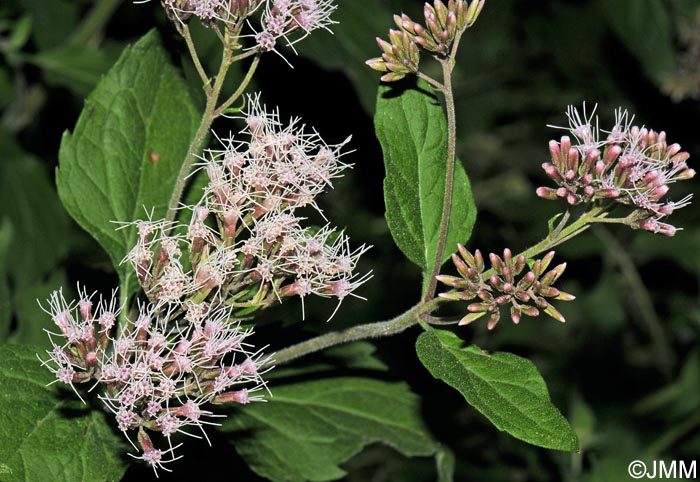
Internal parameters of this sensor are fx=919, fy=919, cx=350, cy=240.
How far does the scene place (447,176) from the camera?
226 cm

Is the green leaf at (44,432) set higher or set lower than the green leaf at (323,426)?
higher

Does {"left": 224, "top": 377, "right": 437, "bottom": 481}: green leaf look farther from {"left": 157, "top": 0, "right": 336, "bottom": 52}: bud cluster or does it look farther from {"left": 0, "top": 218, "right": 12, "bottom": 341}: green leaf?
{"left": 0, "top": 218, "right": 12, "bottom": 341}: green leaf

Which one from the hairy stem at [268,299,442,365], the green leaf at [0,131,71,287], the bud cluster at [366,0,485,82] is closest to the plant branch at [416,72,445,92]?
the bud cluster at [366,0,485,82]

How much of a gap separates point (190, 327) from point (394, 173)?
0.65 meters

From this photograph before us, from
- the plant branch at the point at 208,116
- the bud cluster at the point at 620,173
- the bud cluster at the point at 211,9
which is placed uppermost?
the bud cluster at the point at 211,9

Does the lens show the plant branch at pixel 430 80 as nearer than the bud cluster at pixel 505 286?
No

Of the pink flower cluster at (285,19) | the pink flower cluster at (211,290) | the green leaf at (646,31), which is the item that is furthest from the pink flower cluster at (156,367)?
the green leaf at (646,31)

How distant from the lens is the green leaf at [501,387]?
2.07m

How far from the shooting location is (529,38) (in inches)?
229

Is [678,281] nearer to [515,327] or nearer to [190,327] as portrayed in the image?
[515,327]

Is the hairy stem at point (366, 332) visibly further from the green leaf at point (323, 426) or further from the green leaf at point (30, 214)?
the green leaf at point (30, 214)

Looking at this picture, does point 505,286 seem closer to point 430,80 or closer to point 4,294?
point 430,80

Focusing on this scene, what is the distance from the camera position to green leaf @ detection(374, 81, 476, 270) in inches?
92.8

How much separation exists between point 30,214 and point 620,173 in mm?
3083
